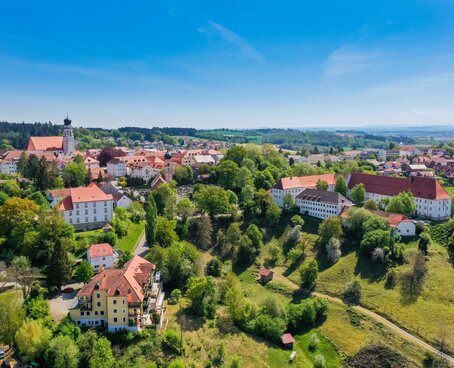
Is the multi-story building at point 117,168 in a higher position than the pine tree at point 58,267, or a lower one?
higher

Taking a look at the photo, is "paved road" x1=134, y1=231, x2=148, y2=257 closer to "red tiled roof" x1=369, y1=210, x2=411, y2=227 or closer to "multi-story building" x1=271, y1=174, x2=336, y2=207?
"multi-story building" x1=271, y1=174, x2=336, y2=207

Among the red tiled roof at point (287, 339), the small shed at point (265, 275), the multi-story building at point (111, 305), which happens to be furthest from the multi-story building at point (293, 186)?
the multi-story building at point (111, 305)

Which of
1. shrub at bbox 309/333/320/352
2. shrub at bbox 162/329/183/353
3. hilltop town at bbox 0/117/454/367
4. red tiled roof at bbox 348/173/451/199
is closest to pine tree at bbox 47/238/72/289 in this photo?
hilltop town at bbox 0/117/454/367

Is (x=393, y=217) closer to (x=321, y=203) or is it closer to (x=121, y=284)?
(x=321, y=203)

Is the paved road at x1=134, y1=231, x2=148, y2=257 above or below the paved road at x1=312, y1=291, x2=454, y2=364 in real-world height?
above

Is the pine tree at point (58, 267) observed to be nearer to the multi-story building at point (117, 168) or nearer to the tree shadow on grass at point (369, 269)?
the tree shadow on grass at point (369, 269)

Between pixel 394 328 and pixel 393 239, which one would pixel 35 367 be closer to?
pixel 394 328

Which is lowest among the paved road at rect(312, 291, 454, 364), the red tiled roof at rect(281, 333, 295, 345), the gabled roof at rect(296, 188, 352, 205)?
the red tiled roof at rect(281, 333, 295, 345)
